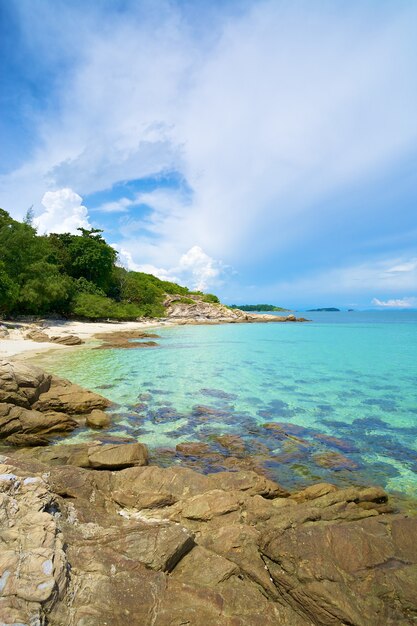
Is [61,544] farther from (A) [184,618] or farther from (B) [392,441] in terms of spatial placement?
(B) [392,441]

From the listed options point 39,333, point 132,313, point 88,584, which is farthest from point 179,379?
point 132,313

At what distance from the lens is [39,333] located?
3164 centimetres

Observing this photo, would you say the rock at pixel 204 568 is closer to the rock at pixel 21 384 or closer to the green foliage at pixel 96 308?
the rock at pixel 21 384

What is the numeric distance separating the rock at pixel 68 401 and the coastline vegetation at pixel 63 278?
24.2 metres

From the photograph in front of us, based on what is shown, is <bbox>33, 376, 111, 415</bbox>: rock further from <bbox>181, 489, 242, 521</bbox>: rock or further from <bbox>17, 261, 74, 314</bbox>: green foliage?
<bbox>17, 261, 74, 314</bbox>: green foliage

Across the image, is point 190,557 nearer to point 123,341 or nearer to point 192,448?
point 192,448

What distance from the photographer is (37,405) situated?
1205 centimetres

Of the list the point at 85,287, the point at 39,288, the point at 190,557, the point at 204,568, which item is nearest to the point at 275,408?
the point at 190,557

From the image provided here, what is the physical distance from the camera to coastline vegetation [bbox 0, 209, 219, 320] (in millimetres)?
39000

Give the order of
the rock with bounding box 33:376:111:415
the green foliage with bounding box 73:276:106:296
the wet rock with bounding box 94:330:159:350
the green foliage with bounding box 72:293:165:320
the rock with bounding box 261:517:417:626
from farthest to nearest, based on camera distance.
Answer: the green foliage with bounding box 73:276:106:296 < the green foliage with bounding box 72:293:165:320 < the wet rock with bounding box 94:330:159:350 < the rock with bounding box 33:376:111:415 < the rock with bounding box 261:517:417:626

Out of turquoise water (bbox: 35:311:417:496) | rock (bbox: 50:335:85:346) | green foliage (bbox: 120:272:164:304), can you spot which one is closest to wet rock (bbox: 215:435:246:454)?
turquoise water (bbox: 35:311:417:496)

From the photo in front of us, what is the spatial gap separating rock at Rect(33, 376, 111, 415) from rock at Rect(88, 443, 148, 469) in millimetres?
4540

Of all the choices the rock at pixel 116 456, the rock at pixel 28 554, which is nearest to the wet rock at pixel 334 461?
the rock at pixel 116 456

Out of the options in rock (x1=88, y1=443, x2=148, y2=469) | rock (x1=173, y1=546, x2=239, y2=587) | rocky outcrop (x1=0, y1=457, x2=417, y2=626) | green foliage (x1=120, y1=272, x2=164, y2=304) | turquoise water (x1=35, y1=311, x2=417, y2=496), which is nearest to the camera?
rocky outcrop (x1=0, y1=457, x2=417, y2=626)
